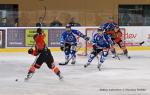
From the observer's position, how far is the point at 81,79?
14.2m

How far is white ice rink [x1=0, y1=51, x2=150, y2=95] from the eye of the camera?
11992 millimetres

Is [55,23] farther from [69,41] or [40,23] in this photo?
[69,41]

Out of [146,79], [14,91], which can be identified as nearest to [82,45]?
[146,79]

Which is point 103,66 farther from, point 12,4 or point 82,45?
point 12,4

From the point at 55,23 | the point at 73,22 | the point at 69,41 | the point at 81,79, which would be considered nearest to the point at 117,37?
the point at 69,41

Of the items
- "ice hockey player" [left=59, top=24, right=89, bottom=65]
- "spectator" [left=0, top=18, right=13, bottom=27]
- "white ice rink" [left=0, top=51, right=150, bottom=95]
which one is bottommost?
"white ice rink" [left=0, top=51, right=150, bottom=95]

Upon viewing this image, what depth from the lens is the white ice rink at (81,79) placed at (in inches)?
472

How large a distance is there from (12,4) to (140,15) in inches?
233

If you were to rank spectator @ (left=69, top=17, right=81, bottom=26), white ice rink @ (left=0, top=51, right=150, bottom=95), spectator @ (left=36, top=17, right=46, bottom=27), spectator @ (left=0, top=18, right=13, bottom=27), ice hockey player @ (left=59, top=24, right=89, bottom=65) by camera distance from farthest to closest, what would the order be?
spectator @ (left=69, top=17, right=81, bottom=26) < spectator @ (left=36, top=17, right=46, bottom=27) < spectator @ (left=0, top=18, right=13, bottom=27) < ice hockey player @ (left=59, top=24, right=89, bottom=65) < white ice rink @ (left=0, top=51, right=150, bottom=95)

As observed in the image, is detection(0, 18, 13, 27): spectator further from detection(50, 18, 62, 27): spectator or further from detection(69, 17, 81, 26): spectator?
detection(69, 17, 81, 26): spectator

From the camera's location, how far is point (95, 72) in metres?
15.7

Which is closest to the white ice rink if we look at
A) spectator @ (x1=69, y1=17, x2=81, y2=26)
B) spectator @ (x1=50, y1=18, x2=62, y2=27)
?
spectator @ (x1=50, y1=18, x2=62, y2=27)

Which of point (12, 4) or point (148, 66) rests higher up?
point (12, 4)

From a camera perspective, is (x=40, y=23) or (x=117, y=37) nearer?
(x=117, y=37)
